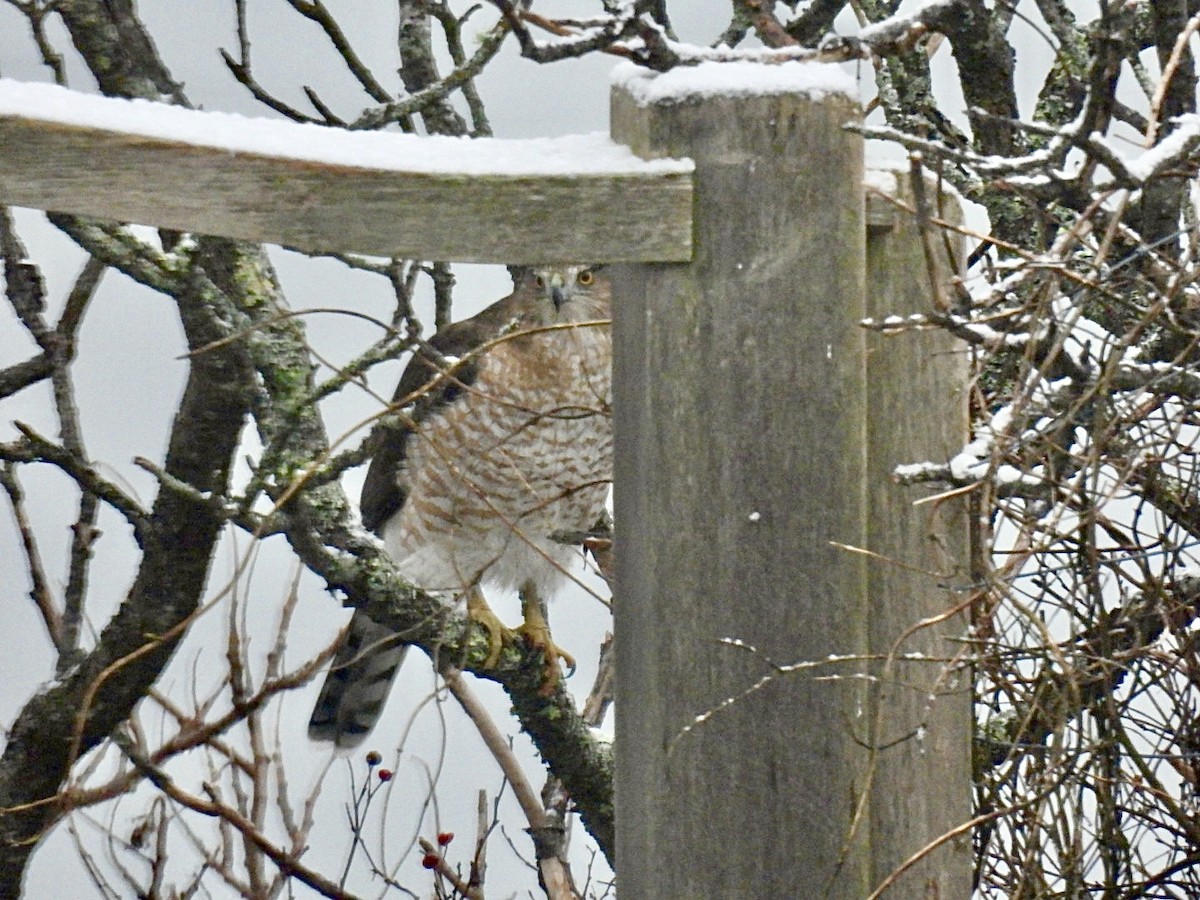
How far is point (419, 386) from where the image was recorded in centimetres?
383

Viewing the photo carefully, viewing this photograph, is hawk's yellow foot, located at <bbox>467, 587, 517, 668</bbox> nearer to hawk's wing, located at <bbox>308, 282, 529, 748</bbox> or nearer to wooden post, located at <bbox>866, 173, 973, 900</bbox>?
hawk's wing, located at <bbox>308, 282, 529, 748</bbox>

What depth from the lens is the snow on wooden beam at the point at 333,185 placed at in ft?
5.16

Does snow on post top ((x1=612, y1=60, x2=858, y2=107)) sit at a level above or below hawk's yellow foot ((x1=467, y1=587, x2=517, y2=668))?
below

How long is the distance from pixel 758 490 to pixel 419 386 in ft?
7.35

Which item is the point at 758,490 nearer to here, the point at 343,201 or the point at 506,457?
the point at 343,201

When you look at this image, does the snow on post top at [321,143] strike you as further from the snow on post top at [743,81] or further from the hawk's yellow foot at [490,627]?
the hawk's yellow foot at [490,627]

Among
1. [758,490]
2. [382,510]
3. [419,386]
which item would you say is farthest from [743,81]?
[382,510]

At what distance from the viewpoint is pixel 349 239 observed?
163cm

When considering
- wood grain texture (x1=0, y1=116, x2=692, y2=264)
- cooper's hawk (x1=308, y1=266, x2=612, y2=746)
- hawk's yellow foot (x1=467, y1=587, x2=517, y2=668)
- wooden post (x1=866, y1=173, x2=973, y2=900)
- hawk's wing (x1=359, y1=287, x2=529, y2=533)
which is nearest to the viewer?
wood grain texture (x1=0, y1=116, x2=692, y2=264)

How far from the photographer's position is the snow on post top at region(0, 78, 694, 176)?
158cm

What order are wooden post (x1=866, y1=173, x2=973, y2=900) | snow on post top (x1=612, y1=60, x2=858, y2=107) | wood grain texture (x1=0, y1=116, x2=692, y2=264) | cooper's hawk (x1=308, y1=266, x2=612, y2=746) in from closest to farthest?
wood grain texture (x1=0, y1=116, x2=692, y2=264)
snow on post top (x1=612, y1=60, x2=858, y2=107)
wooden post (x1=866, y1=173, x2=973, y2=900)
cooper's hawk (x1=308, y1=266, x2=612, y2=746)

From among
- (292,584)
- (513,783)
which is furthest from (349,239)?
(513,783)

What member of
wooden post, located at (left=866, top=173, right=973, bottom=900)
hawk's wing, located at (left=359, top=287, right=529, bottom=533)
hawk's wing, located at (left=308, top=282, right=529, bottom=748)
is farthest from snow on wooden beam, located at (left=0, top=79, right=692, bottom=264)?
hawk's wing, located at (left=359, top=287, right=529, bottom=533)

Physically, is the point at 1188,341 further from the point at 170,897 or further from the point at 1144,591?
the point at 170,897
